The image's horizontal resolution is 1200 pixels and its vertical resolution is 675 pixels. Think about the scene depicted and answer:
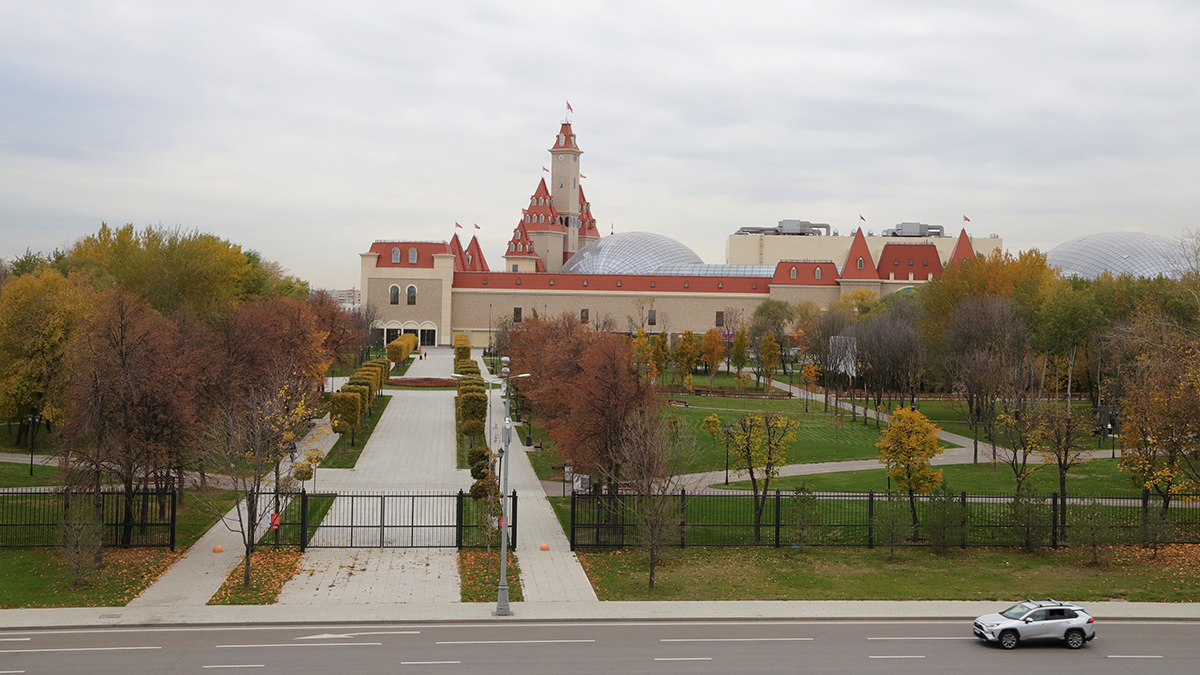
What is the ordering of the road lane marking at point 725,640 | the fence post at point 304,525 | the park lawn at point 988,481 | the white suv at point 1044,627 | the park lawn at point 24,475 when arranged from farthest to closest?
the park lawn at point 988,481 < the park lawn at point 24,475 < the fence post at point 304,525 < the road lane marking at point 725,640 < the white suv at point 1044,627

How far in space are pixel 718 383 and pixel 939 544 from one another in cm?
4254

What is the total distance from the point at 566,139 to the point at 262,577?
339 ft

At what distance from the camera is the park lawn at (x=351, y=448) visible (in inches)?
1401

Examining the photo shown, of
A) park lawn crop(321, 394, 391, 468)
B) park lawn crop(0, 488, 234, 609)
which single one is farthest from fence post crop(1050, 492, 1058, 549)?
park lawn crop(321, 394, 391, 468)

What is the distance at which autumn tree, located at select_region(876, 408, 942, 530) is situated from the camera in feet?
84.9

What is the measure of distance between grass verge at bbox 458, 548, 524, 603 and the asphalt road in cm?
193

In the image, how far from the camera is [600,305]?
9962 cm

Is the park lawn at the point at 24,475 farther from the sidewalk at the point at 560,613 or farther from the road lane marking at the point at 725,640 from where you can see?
the road lane marking at the point at 725,640

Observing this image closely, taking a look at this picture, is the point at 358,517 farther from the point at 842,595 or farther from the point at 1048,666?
the point at 1048,666

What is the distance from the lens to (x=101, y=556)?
21.8 metres

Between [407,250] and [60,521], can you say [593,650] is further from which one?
[407,250]

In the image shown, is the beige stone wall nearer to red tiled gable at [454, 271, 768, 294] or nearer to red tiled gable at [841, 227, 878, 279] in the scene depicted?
red tiled gable at [454, 271, 768, 294]

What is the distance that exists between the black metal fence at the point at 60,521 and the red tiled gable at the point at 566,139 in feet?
322

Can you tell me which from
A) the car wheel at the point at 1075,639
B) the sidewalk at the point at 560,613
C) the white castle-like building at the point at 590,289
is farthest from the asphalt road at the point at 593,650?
the white castle-like building at the point at 590,289
